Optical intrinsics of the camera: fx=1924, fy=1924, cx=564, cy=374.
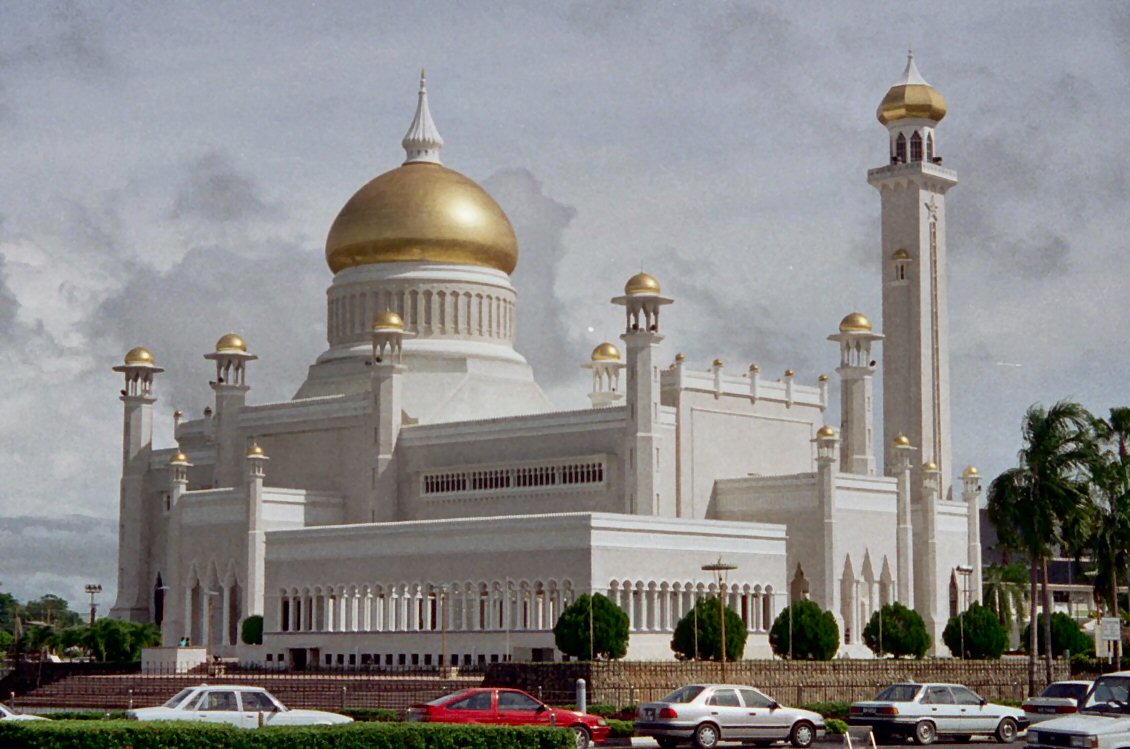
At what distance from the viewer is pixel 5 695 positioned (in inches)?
2376

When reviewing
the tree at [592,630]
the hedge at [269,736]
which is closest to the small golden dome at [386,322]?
the tree at [592,630]

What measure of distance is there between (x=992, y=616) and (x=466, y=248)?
26.5 m

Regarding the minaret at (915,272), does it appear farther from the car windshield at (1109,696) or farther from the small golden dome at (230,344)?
the car windshield at (1109,696)

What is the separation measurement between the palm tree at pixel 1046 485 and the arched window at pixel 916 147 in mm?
22610

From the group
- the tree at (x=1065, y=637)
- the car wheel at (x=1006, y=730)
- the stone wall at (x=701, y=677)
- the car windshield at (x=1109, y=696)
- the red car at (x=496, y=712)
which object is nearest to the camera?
the car windshield at (x=1109, y=696)

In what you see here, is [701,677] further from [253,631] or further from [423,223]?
[423,223]

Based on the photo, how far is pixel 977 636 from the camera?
188 ft

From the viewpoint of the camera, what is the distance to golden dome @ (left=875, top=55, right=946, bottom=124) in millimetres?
74500

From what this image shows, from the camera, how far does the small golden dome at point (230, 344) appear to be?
75938 mm

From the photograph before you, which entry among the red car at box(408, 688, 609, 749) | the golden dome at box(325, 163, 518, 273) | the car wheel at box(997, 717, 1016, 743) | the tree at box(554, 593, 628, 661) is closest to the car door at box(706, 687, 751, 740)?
the red car at box(408, 688, 609, 749)

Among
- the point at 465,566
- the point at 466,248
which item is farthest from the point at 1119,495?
the point at 466,248

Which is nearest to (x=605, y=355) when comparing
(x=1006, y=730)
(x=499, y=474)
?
(x=499, y=474)

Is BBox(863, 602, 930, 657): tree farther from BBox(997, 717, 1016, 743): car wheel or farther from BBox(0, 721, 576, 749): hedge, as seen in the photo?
BBox(0, 721, 576, 749): hedge

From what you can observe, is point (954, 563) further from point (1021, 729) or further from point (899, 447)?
point (1021, 729)
